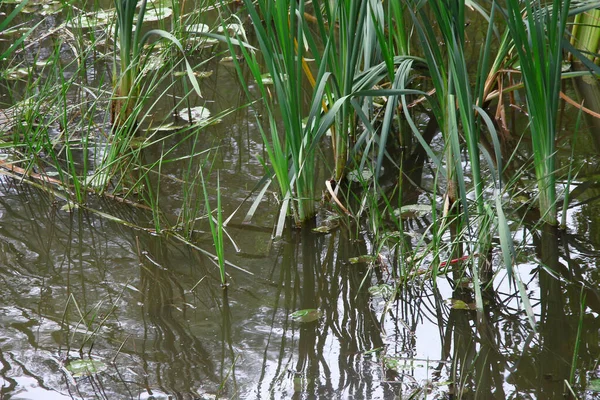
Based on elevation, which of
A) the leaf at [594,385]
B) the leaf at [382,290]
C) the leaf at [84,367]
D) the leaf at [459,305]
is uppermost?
the leaf at [382,290]

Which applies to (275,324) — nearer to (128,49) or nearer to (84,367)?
(84,367)

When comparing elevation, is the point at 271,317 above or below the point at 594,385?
Answer: above

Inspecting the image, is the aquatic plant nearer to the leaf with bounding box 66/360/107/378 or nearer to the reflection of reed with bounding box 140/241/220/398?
the reflection of reed with bounding box 140/241/220/398

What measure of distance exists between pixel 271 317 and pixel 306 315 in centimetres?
10

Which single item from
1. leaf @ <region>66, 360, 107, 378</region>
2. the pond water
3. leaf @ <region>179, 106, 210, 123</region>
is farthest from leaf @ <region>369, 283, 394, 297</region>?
leaf @ <region>179, 106, 210, 123</region>

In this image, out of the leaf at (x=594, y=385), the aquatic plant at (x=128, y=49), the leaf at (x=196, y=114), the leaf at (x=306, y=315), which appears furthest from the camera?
the leaf at (x=196, y=114)

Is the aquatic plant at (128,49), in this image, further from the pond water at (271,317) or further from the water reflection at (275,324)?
the water reflection at (275,324)

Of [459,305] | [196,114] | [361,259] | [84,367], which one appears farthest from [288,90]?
[196,114]

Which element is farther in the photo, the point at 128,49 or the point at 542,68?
the point at 128,49

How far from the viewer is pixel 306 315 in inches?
78.0

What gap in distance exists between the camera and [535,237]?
7.53 feet

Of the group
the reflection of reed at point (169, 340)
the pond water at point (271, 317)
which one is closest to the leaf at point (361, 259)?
the pond water at point (271, 317)

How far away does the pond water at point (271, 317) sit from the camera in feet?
5.61

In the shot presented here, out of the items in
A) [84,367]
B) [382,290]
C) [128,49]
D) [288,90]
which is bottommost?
[84,367]
